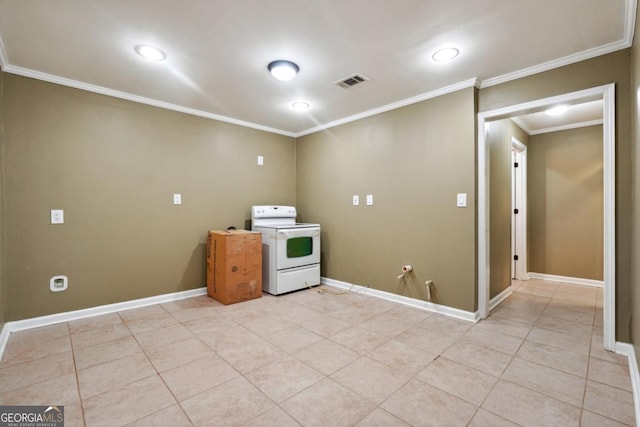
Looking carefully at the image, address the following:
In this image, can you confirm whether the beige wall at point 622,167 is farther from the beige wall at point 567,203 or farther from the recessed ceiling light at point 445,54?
the beige wall at point 567,203

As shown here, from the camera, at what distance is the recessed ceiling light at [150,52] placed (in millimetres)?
2213

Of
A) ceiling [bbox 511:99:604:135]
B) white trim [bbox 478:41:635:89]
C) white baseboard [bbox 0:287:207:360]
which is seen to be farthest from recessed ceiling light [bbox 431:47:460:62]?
white baseboard [bbox 0:287:207:360]

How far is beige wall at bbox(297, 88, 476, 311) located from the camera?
113 inches

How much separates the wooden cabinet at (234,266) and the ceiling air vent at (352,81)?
1.99 m

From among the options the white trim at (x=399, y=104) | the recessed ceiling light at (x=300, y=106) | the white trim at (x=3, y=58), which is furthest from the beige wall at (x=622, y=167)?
the white trim at (x=3, y=58)

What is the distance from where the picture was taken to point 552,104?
246 centimetres

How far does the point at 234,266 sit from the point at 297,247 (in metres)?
0.88

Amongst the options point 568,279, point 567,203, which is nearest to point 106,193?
point 567,203

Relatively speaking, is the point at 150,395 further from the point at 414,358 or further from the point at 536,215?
the point at 536,215

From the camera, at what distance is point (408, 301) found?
3.28m

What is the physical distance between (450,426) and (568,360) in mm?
1309

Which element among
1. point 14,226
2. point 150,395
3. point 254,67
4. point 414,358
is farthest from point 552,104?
point 14,226

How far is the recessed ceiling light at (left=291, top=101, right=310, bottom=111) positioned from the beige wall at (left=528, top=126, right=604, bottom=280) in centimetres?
383

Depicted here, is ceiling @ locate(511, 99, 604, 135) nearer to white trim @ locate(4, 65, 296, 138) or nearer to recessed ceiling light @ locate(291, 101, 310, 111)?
recessed ceiling light @ locate(291, 101, 310, 111)
